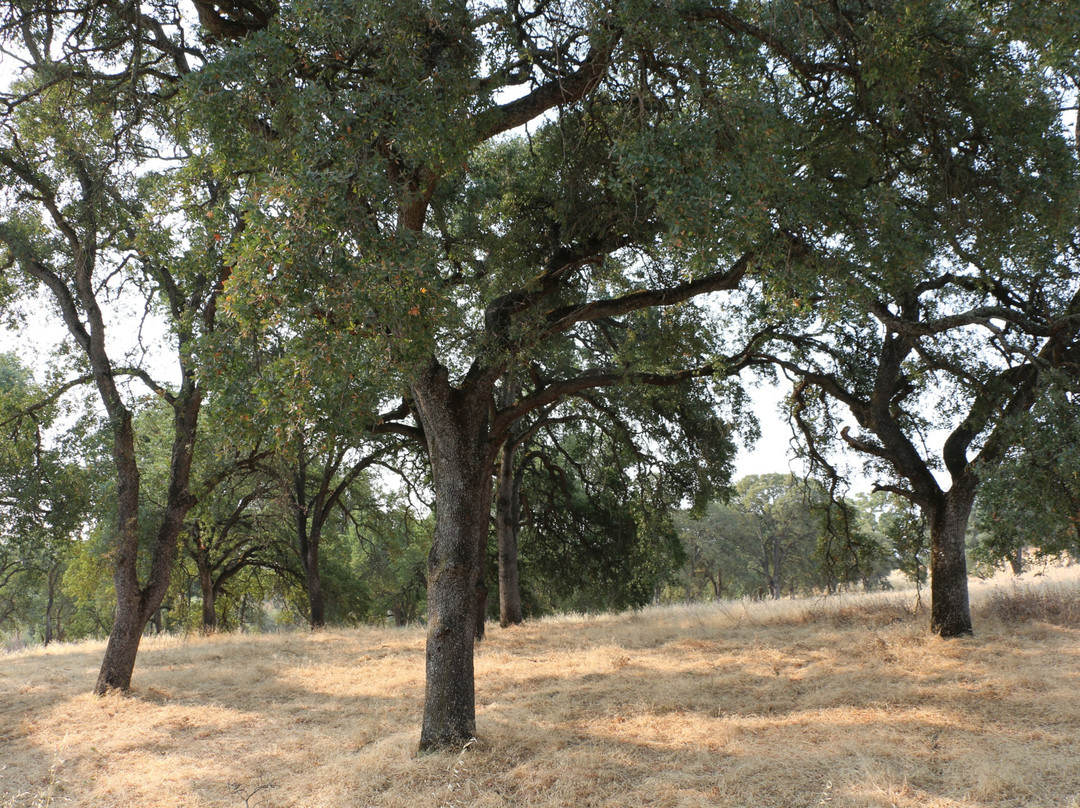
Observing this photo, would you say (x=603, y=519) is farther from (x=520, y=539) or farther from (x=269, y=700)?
(x=269, y=700)

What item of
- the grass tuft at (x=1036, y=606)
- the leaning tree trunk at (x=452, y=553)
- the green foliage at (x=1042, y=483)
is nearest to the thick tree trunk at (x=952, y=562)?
the grass tuft at (x=1036, y=606)

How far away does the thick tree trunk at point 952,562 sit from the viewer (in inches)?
438

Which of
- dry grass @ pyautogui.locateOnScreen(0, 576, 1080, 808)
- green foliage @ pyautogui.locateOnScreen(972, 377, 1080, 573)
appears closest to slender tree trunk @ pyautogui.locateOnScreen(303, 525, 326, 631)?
dry grass @ pyautogui.locateOnScreen(0, 576, 1080, 808)

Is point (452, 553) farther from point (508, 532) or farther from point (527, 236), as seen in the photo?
point (508, 532)

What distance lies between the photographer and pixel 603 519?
742 inches

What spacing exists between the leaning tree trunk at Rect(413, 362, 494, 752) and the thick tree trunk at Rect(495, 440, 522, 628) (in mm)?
8024

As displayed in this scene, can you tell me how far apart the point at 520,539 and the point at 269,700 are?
10794 millimetres

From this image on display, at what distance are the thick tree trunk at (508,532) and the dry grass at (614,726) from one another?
3.46 m

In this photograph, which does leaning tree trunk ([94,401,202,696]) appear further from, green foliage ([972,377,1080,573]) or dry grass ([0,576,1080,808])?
green foliage ([972,377,1080,573])

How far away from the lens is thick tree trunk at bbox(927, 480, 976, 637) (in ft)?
36.5

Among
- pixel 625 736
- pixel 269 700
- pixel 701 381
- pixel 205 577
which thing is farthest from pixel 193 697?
pixel 205 577

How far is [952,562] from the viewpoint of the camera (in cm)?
1125

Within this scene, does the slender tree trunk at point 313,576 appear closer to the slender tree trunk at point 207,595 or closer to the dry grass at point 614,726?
the slender tree trunk at point 207,595

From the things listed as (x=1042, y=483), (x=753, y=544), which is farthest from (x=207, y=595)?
(x=753, y=544)
